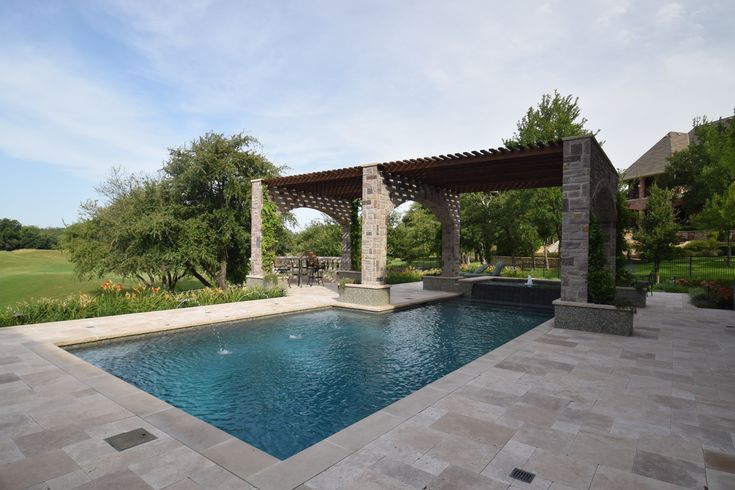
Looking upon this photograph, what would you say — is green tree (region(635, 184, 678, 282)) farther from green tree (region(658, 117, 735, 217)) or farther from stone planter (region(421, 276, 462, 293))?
green tree (region(658, 117, 735, 217))

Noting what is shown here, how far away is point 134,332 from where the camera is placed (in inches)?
304

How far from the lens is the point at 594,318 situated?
8.34m

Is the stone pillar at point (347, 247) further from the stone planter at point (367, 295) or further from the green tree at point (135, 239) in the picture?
the green tree at point (135, 239)

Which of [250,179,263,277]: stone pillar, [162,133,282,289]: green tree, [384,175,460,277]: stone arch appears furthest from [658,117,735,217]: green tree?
[162,133,282,289]: green tree

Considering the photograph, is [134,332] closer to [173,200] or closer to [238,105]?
[173,200]

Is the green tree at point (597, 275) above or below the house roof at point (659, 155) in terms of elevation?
below

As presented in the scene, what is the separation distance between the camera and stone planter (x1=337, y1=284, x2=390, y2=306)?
1176 centimetres

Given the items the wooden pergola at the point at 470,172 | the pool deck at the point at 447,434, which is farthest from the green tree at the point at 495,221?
the pool deck at the point at 447,434

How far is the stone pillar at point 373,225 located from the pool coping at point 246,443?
5996 millimetres

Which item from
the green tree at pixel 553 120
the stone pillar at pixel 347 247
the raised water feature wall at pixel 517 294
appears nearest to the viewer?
the raised water feature wall at pixel 517 294

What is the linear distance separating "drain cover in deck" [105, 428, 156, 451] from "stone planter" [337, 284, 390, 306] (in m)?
8.48

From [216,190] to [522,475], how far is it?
1715 centimetres

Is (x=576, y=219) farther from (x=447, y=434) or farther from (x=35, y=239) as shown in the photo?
(x=35, y=239)

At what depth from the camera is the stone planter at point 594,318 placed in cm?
802
